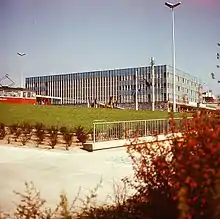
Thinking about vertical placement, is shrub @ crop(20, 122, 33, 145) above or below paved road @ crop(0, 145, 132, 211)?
above

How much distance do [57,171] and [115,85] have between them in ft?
199

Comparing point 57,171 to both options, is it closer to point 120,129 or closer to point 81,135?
point 81,135

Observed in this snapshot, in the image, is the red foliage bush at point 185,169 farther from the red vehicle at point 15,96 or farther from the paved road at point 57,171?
the red vehicle at point 15,96

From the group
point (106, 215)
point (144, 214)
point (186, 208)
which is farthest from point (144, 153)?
point (186, 208)

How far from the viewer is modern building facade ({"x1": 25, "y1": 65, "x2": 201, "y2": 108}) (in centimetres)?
6287

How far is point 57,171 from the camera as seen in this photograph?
7.71m

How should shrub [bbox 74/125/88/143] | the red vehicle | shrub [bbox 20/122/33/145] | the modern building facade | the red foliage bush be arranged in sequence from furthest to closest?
the modern building facade
the red vehicle
shrub [bbox 74/125/88/143]
shrub [bbox 20/122/33/145]
the red foliage bush

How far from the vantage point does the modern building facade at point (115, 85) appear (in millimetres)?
62872

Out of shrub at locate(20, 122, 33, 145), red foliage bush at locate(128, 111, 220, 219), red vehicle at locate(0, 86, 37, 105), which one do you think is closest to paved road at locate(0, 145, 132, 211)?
shrub at locate(20, 122, 33, 145)

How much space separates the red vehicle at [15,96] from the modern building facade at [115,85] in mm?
25526

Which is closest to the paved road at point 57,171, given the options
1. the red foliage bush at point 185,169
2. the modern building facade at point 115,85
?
the red foliage bush at point 185,169

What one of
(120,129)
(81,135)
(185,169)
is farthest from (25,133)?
(185,169)

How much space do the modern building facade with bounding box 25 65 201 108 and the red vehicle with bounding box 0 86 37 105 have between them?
25.5 meters

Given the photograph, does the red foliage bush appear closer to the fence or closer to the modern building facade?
the fence
